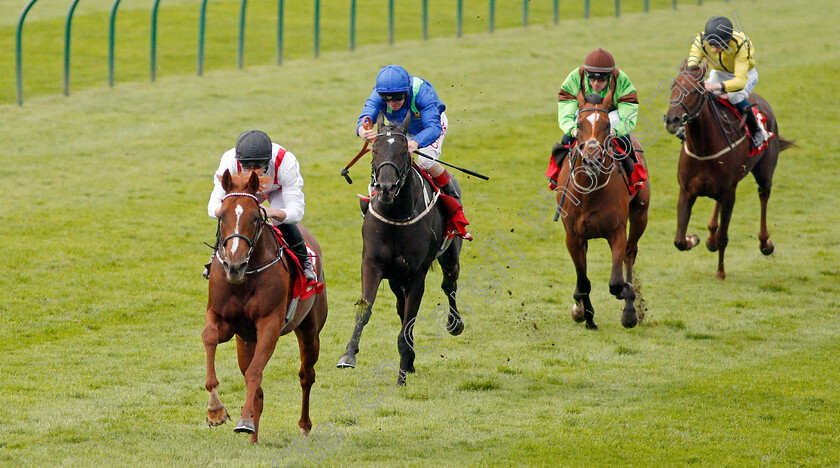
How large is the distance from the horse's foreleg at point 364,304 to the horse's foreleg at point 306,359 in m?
0.68

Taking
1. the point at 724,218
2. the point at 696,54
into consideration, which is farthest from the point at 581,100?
the point at 724,218

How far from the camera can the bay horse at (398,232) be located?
786 cm

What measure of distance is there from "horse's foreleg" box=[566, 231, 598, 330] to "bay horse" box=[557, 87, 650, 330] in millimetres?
10

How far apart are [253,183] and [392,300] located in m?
6.49

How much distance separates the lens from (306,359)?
7512mm

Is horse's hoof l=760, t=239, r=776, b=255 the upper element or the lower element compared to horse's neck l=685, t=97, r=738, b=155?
lower

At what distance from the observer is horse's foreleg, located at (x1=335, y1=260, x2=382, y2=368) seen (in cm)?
831

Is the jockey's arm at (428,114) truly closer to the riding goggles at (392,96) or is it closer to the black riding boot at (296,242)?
the riding goggles at (392,96)

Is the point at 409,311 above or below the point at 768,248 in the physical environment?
above

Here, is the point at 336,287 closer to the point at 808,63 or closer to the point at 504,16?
the point at 808,63

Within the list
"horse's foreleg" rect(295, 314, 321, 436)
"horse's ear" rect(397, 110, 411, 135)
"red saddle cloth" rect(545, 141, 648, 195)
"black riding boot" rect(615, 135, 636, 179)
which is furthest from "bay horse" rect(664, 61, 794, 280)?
"horse's foreleg" rect(295, 314, 321, 436)

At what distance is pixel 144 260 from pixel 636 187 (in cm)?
661

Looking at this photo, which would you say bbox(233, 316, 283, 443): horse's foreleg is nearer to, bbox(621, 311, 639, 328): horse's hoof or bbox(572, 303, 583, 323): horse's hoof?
bbox(621, 311, 639, 328): horse's hoof

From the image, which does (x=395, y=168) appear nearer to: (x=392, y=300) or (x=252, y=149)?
(x=252, y=149)
